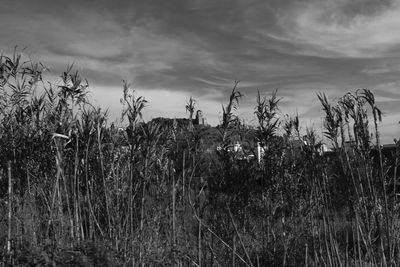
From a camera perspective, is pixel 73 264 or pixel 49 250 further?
pixel 49 250

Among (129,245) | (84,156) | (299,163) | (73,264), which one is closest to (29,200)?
(84,156)

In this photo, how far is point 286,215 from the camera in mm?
6352

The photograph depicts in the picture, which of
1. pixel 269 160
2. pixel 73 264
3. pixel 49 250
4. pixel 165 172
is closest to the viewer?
pixel 73 264

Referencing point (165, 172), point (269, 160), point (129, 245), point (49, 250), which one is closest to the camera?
point (49, 250)

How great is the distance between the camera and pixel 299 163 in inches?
242

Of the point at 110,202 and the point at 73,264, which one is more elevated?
the point at 110,202

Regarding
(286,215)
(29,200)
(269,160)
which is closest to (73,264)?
(29,200)

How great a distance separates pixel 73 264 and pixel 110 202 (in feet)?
5.74

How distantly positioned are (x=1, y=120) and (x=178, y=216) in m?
2.86

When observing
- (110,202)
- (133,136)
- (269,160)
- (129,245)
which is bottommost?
(129,245)

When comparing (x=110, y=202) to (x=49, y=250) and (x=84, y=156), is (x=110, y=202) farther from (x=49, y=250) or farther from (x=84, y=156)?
(x=49, y=250)

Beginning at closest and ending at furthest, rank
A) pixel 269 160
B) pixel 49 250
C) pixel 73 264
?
pixel 73 264 < pixel 49 250 < pixel 269 160

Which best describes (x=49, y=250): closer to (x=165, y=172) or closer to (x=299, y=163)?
(x=165, y=172)

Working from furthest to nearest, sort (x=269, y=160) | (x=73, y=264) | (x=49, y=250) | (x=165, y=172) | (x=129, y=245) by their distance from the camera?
(x=165, y=172), (x=269, y=160), (x=129, y=245), (x=49, y=250), (x=73, y=264)
